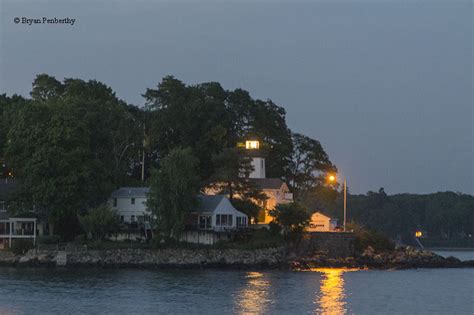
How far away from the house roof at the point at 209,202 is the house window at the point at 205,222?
0.64m

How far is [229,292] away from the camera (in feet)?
196

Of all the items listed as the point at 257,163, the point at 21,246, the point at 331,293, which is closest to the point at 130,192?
the point at 21,246

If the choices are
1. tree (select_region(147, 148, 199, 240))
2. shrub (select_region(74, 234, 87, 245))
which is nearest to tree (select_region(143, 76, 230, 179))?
tree (select_region(147, 148, 199, 240))

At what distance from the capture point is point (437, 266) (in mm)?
87875

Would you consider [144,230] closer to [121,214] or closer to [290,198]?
[121,214]

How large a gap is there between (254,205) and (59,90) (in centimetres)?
2771

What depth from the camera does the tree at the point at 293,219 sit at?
79188mm

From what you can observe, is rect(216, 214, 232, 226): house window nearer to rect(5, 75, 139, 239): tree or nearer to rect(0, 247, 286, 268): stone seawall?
rect(0, 247, 286, 268): stone seawall

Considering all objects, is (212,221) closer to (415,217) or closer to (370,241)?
(370,241)

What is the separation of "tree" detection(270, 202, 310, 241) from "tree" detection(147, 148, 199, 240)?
7.41 meters

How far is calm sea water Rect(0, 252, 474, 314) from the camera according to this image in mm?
53312

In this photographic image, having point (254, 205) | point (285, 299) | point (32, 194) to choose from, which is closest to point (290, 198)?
point (254, 205)

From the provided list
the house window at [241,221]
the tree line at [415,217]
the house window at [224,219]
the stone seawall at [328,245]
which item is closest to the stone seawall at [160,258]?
the stone seawall at [328,245]

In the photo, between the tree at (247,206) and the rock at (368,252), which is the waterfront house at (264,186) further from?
the rock at (368,252)
